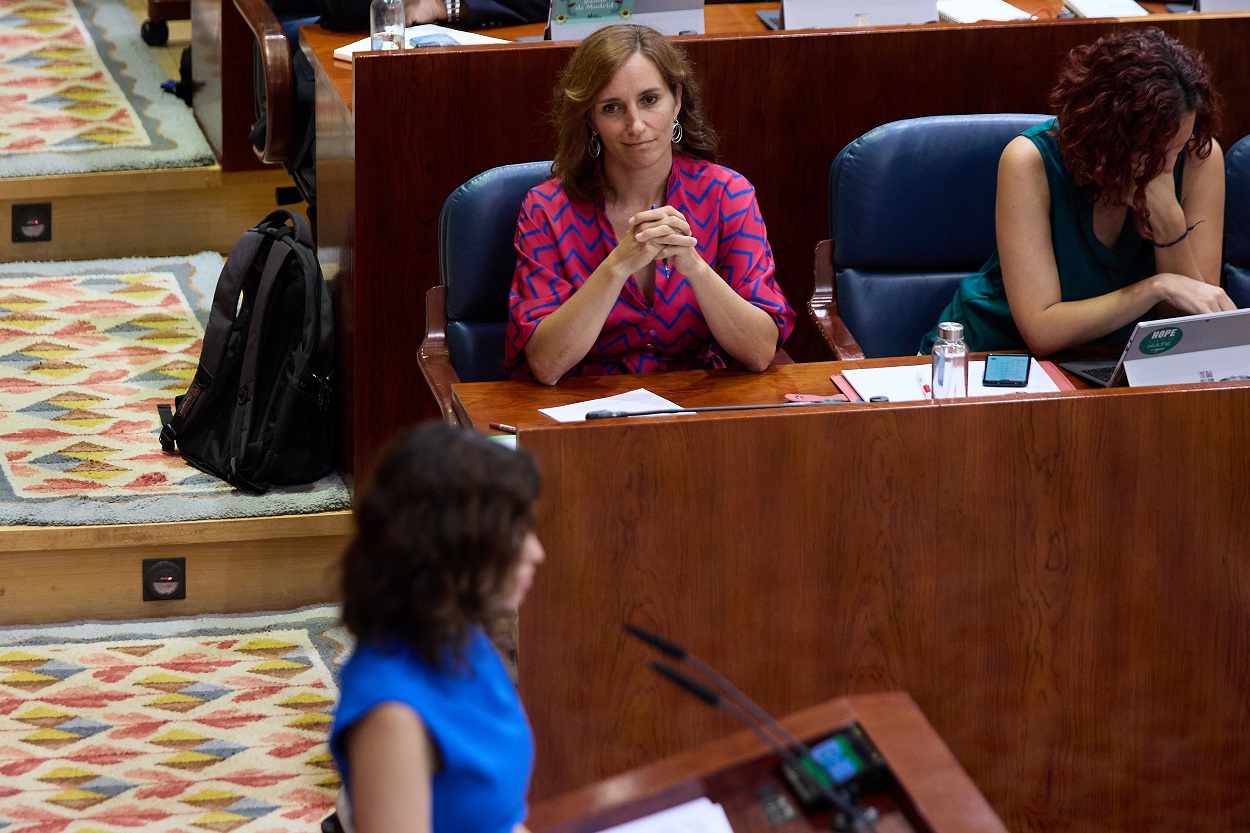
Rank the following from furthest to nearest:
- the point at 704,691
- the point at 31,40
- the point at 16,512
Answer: the point at 31,40, the point at 16,512, the point at 704,691

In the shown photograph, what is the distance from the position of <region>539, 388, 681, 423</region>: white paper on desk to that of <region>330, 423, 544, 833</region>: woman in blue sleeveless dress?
86 centimetres

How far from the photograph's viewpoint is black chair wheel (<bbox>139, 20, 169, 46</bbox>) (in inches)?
187

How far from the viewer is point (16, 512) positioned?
8.93 feet

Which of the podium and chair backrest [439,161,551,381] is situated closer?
the podium

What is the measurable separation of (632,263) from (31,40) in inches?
127

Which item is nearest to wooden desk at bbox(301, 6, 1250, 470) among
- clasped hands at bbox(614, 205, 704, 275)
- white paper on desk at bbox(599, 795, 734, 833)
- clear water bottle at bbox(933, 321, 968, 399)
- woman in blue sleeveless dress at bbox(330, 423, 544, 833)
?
clasped hands at bbox(614, 205, 704, 275)

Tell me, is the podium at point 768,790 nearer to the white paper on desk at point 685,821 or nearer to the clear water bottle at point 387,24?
the white paper on desk at point 685,821

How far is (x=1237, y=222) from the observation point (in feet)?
8.87

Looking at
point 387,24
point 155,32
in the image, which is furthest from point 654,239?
point 155,32

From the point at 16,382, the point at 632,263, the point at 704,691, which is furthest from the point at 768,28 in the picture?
the point at 704,691

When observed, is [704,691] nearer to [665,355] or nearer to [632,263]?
[632,263]

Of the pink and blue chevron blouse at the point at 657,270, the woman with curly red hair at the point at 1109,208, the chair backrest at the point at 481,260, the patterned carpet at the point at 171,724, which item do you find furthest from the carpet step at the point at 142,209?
the woman with curly red hair at the point at 1109,208

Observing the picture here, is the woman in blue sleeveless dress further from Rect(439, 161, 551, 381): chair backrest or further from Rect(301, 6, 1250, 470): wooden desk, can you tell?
Rect(301, 6, 1250, 470): wooden desk

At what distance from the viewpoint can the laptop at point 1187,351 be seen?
82.1 inches
